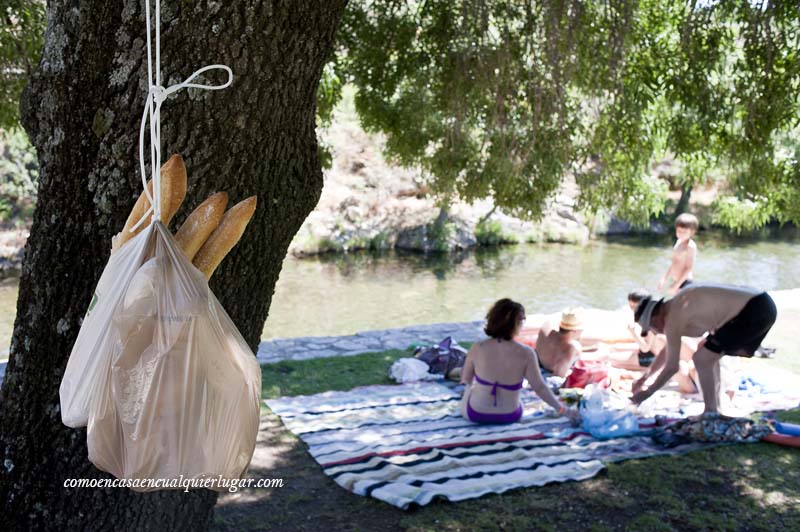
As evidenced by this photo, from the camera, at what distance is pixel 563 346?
7.35 m

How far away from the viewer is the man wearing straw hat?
284 inches

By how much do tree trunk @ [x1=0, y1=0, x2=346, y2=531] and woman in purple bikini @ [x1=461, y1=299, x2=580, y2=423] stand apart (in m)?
3.20

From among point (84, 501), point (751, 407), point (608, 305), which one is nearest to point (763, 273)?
point (608, 305)

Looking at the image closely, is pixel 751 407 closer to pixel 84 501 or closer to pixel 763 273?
pixel 84 501

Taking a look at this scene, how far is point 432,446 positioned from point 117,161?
3.49 m

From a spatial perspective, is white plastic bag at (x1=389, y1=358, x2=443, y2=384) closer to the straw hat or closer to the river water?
the straw hat

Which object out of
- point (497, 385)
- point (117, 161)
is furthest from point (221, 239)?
point (497, 385)

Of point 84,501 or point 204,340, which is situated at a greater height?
point 204,340

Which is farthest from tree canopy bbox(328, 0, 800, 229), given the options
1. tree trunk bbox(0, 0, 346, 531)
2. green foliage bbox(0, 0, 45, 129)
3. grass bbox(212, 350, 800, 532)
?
tree trunk bbox(0, 0, 346, 531)

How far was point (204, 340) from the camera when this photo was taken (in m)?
1.63

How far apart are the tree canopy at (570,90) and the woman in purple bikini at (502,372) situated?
1560 mm

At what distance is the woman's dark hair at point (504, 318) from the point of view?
18.9ft

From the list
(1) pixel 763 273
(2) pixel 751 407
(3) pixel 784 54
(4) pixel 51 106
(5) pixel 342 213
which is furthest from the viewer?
(5) pixel 342 213

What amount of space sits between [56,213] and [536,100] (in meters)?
4.65
